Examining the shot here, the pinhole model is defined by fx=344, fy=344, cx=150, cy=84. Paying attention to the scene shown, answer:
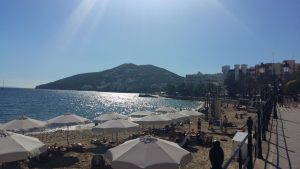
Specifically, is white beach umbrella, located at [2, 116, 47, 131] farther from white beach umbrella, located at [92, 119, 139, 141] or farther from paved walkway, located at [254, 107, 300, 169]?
paved walkway, located at [254, 107, 300, 169]

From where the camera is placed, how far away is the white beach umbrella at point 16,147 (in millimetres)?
10992

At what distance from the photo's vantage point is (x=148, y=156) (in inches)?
358

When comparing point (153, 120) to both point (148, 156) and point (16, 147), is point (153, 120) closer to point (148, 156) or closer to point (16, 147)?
point (16, 147)

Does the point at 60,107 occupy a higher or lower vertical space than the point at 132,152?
lower

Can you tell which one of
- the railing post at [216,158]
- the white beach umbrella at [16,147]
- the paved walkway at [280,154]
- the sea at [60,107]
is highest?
the railing post at [216,158]

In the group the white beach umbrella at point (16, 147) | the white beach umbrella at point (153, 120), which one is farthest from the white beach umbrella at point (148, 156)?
the white beach umbrella at point (153, 120)

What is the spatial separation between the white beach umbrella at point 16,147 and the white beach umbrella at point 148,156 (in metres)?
3.33

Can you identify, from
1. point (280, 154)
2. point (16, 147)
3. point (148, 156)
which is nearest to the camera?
point (280, 154)

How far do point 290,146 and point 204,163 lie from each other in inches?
210

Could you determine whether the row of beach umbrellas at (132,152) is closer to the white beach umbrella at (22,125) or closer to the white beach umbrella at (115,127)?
the white beach umbrella at (115,127)

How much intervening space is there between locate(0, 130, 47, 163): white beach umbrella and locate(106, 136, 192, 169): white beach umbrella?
10.9ft

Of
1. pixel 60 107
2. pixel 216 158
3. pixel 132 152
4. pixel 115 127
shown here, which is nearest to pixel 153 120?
pixel 115 127

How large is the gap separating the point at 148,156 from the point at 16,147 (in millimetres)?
4990

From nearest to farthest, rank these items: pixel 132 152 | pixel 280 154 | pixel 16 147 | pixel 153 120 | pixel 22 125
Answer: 1. pixel 280 154
2. pixel 132 152
3. pixel 16 147
4. pixel 22 125
5. pixel 153 120
